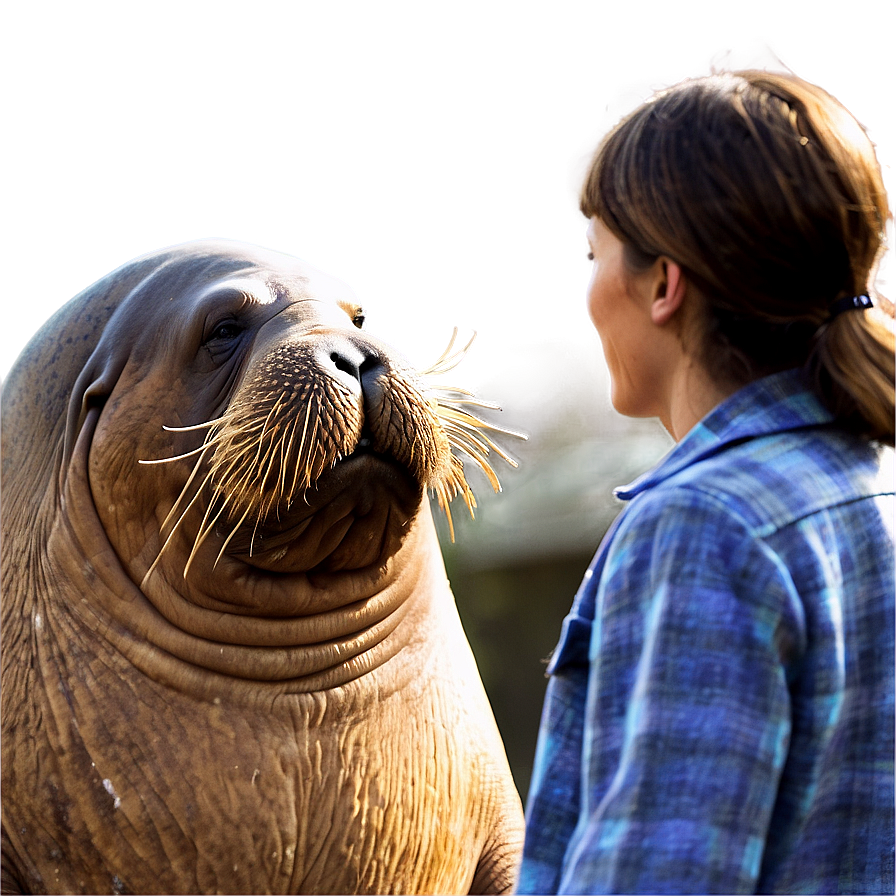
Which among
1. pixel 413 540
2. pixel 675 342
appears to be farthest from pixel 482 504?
pixel 675 342

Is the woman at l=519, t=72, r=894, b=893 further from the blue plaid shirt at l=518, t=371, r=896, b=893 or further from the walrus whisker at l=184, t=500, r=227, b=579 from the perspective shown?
the walrus whisker at l=184, t=500, r=227, b=579

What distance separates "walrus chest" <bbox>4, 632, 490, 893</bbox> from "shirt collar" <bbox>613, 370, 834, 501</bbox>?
1.32 meters

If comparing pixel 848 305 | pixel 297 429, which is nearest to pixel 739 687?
pixel 848 305

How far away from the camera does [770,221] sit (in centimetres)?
140

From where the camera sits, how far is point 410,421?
2449 millimetres

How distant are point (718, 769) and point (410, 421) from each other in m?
1.35

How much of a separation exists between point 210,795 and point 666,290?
5.07 feet

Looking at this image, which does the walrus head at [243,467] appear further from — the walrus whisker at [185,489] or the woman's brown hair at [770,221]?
the woman's brown hair at [770,221]

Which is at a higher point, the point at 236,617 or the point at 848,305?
the point at 848,305

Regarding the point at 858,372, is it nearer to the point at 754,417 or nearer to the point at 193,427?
the point at 754,417

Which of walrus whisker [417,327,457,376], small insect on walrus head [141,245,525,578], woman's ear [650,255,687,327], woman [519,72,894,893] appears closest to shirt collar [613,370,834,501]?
woman [519,72,894,893]

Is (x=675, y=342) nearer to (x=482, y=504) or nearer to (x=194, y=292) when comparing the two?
(x=194, y=292)

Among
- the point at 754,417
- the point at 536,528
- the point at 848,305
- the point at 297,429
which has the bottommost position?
the point at 536,528

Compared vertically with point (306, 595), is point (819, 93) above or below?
above
